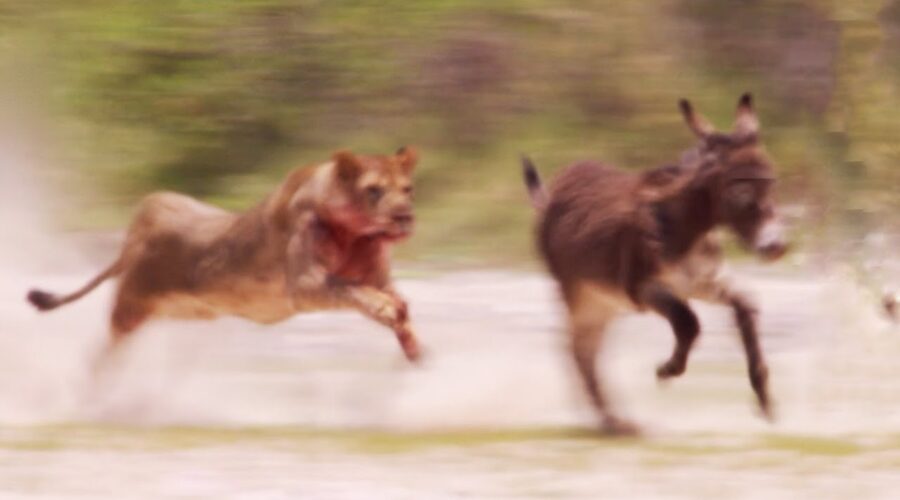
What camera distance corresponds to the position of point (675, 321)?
7.54 m

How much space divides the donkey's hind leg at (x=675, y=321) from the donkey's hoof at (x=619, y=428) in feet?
1.54

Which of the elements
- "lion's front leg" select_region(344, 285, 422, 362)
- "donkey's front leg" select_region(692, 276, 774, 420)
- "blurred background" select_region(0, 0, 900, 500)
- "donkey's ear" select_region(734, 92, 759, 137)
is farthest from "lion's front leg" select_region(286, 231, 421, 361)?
"donkey's ear" select_region(734, 92, 759, 137)

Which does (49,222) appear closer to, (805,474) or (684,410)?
(684,410)

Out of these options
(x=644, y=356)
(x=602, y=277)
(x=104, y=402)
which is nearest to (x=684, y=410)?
(x=602, y=277)

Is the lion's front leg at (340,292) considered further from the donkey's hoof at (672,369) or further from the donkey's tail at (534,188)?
the donkey's hoof at (672,369)

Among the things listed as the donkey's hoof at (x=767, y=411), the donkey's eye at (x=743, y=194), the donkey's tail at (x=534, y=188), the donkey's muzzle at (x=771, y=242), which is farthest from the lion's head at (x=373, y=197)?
the donkey's hoof at (x=767, y=411)

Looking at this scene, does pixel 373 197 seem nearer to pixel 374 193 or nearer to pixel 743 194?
pixel 374 193

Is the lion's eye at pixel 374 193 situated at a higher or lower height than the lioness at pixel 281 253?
higher

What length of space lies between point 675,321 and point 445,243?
15.4 feet

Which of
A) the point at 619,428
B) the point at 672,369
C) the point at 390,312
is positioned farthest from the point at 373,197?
the point at 672,369

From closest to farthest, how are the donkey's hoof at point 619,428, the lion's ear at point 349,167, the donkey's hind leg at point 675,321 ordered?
the donkey's hind leg at point 675,321 < the donkey's hoof at point 619,428 < the lion's ear at point 349,167

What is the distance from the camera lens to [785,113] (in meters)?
14.1

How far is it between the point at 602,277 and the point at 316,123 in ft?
20.6

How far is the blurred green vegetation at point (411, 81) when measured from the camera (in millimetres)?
13570
